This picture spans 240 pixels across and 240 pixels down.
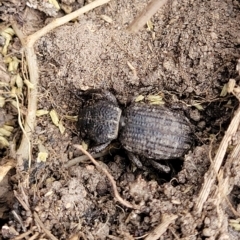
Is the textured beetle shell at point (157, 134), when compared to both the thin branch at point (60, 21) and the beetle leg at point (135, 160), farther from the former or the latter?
the thin branch at point (60, 21)

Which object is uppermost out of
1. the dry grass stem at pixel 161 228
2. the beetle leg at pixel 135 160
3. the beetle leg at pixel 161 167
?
the beetle leg at pixel 135 160

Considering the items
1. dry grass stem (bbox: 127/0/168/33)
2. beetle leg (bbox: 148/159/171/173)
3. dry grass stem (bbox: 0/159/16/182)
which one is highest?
dry grass stem (bbox: 127/0/168/33)

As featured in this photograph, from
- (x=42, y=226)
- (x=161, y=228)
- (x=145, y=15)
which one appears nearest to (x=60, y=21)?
(x=145, y=15)

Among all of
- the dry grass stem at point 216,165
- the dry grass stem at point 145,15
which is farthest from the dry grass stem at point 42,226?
the dry grass stem at point 145,15

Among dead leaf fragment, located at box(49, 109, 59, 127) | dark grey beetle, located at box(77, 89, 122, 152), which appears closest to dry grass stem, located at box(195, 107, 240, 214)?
dark grey beetle, located at box(77, 89, 122, 152)

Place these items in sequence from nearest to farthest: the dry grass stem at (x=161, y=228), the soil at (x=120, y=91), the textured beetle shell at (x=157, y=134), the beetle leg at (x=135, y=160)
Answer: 1. the dry grass stem at (x=161, y=228)
2. the soil at (x=120, y=91)
3. the textured beetle shell at (x=157, y=134)
4. the beetle leg at (x=135, y=160)

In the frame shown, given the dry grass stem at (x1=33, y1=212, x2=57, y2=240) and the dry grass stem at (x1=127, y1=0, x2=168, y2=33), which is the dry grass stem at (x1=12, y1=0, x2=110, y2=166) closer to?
the dry grass stem at (x1=127, y1=0, x2=168, y2=33)

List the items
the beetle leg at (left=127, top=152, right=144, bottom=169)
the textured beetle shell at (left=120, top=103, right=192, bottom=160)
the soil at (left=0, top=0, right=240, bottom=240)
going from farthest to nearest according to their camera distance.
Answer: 1. the beetle leg at (left=127, top=152, right=144, bottom=169)
2. the textured beetle shell at (left=120, top=103, right=192, bottom=160)
3. the soil at (left=0, top=0, right=240, bottom=240)
